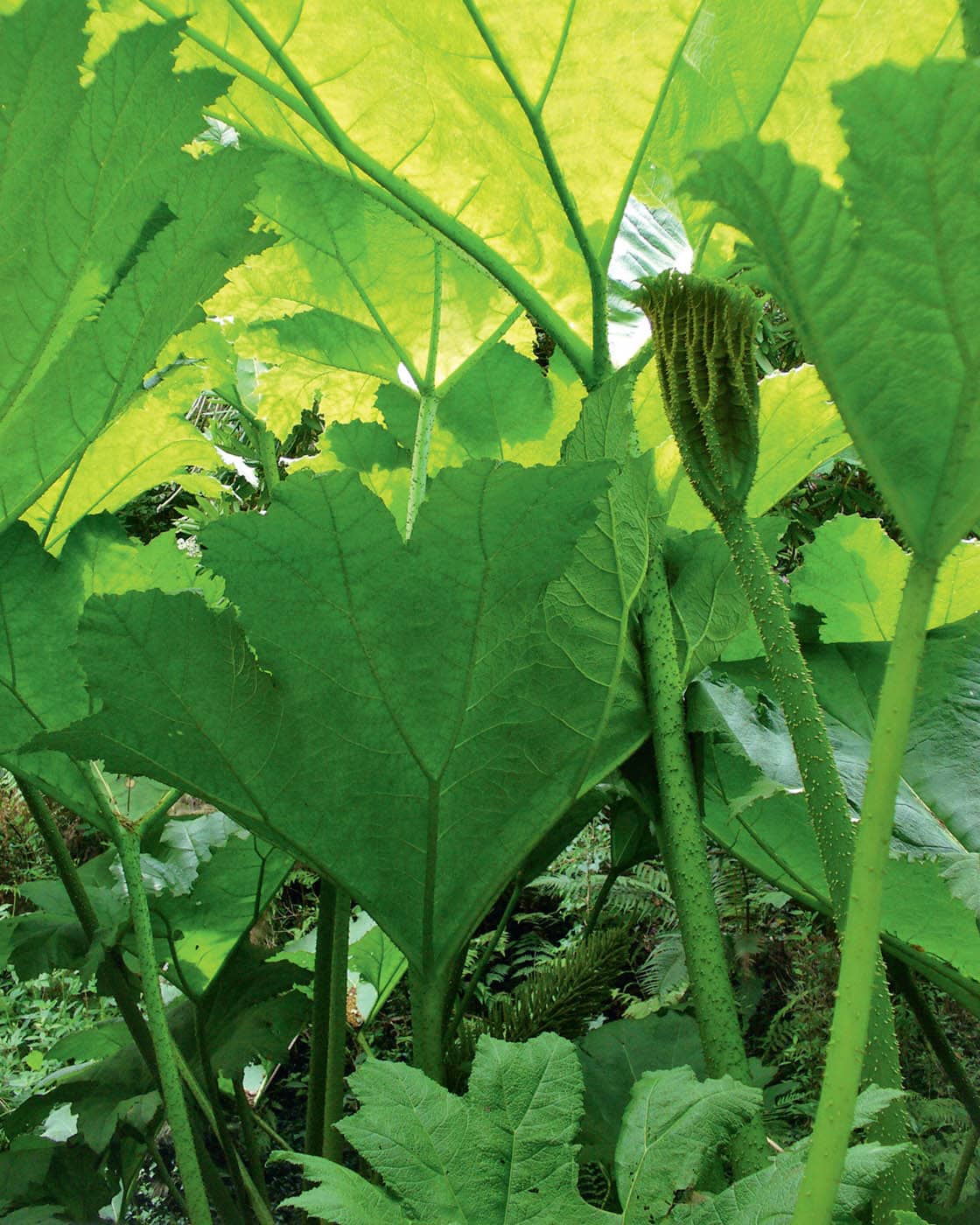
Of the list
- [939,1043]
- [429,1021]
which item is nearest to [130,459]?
[429,1021]

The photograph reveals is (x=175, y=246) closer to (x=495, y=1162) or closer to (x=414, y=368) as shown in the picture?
(x=414, y=368)

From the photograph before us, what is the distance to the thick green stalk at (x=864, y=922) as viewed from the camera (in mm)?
287

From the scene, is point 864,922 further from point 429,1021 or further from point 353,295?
point 353,295

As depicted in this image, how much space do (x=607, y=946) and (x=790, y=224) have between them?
0.57 m

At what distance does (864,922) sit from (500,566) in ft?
0.81

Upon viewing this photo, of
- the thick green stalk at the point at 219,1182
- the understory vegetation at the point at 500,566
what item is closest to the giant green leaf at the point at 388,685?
the understory vegetation at the point at 500,566

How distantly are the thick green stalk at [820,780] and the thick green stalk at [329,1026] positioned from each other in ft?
1.08

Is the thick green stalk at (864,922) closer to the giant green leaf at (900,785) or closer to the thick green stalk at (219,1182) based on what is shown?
the giant green leaf at (900,785)

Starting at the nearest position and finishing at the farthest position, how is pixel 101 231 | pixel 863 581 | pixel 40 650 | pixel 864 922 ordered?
1. pixel 864 922
2. pixel 101 231
3. pixel 40 650
4. pixel 863 581

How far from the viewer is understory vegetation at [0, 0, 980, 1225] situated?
0.36 m

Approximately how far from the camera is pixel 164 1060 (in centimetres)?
59

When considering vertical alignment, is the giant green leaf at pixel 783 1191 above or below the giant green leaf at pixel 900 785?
below

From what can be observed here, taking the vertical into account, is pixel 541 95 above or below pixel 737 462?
above

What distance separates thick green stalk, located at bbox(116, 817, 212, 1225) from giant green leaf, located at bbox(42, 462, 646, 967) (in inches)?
3.7
